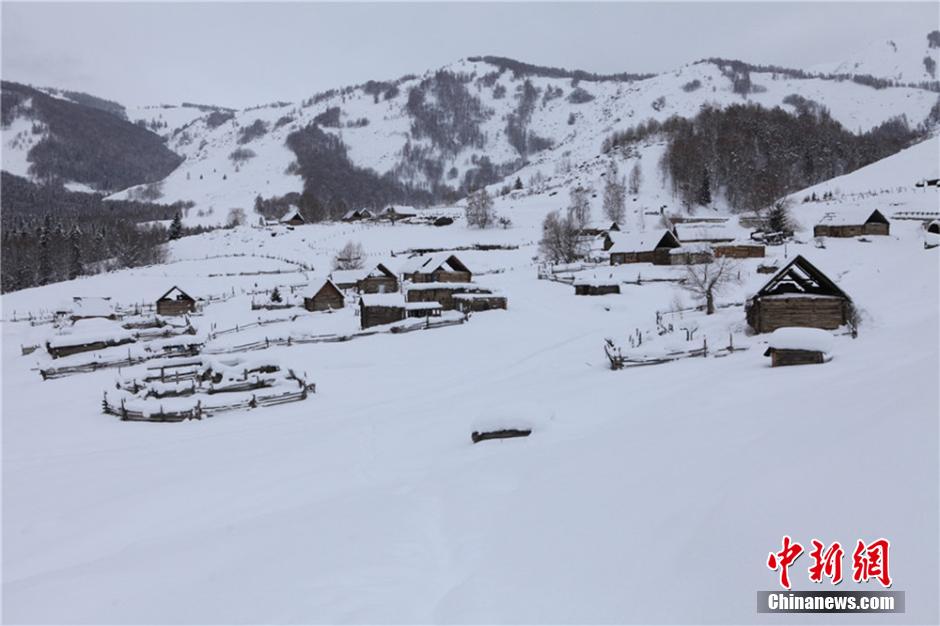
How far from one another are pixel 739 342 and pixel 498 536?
70.0 feet

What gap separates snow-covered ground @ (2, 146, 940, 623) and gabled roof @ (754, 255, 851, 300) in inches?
93.2

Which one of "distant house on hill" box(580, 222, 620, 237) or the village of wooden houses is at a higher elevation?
"distant house on hill" box(580, 222, 620, 237)

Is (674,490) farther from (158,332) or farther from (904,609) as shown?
(158,332)

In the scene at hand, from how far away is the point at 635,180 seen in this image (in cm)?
13450

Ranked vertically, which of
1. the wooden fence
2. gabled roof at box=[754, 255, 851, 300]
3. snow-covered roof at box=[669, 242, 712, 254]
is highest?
snow-covered roof at box=[669, 242, 712, 254]

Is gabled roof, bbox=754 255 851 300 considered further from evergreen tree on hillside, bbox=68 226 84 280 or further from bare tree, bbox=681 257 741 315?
evergreen tree on hillside, bbox=68 226 84 280

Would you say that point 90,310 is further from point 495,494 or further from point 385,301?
point 495,494

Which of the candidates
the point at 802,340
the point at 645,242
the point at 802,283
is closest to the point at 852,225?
the point at 645,242

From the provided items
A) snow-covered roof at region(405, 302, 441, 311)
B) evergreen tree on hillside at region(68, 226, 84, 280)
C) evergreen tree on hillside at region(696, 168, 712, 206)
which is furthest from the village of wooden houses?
evergreen tree on hillside at region(696, 168, 712, 206)

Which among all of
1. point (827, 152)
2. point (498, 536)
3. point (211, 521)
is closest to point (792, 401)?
point (498, 536)

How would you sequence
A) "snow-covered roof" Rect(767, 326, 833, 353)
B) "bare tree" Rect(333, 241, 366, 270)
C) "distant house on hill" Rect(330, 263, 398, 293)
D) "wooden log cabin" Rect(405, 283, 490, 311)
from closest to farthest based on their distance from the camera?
"snow-covered roof" Rect(767, 326, 833, 353), "wooden log cabin" Rect(405, 283, 490, 311), "distant house on hill" Rect(330, 263, 398, 293), "bare tree" Rect(333, 241, 366, 270)

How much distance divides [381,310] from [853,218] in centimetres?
5576

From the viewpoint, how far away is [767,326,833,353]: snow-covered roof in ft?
56.7

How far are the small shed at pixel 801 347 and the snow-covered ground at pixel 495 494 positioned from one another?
0.52m
